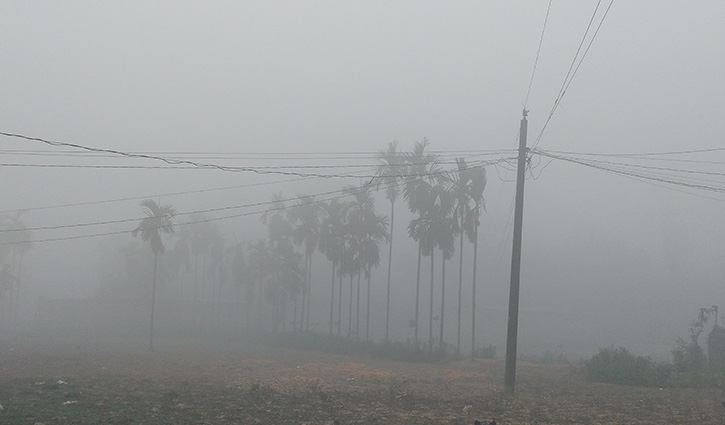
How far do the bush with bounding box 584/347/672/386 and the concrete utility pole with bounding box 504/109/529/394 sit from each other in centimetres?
891

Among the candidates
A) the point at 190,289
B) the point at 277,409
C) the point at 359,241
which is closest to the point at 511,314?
the point at 277,409

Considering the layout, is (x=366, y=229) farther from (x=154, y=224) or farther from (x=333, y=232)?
(x=154, y=224)

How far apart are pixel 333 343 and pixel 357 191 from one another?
1498 cm

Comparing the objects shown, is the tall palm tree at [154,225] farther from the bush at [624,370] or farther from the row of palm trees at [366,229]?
the bush at [624,370]

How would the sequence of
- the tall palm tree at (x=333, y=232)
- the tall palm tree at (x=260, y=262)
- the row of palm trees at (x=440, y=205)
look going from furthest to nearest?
the tall palm tree at (x=260, y=262), the tall palm tree at (x=333, y=232), the row of palm trees at (x=440, y=205)

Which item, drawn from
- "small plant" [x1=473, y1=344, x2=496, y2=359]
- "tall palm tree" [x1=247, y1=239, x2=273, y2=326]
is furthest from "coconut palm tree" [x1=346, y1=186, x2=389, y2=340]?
"tall palm tree" [x1=247, y1=239, x2=273, y2=326]

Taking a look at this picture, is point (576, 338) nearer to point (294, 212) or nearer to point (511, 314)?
point (294, 212)

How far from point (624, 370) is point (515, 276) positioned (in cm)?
1055

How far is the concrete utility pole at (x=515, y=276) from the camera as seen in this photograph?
2548 centimetres

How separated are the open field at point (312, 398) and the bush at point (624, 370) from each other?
4.30ft

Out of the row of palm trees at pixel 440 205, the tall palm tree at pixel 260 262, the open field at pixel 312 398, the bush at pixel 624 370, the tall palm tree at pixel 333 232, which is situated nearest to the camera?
the open field at pixel 312 398

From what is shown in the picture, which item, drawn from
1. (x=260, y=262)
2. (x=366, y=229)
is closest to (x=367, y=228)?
(x=366, y=229)

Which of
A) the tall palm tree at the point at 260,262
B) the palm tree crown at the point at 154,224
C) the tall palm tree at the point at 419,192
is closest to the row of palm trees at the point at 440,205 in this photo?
the tall palm tree at the point at 419,192

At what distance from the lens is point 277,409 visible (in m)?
20.3
